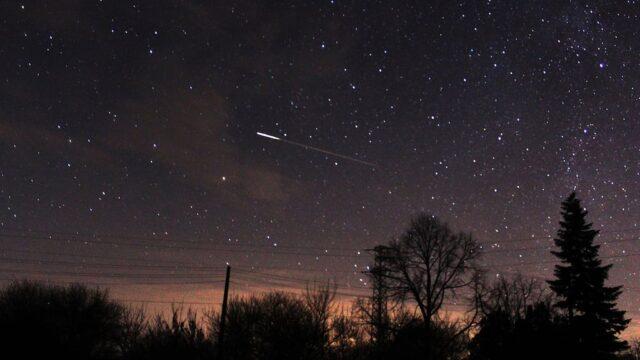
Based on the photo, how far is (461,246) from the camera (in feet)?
112

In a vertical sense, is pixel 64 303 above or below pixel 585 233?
below

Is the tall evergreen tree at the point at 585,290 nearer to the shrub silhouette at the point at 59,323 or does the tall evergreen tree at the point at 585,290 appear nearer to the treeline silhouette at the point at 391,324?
the treeline silhouette at the point at 391,324

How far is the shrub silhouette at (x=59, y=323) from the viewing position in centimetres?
3003

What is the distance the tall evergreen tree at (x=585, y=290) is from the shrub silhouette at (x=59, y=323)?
3066 centimetres

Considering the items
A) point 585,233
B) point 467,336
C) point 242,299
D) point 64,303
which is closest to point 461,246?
point 585,233

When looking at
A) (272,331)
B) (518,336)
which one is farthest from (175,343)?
(518,336)

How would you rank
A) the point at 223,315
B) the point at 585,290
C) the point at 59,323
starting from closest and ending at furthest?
the point at 223,315, the point at 585,290, the point at 59,323

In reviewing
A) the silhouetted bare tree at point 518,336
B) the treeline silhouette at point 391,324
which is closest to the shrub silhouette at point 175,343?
the treeline silhouette at point 391,324

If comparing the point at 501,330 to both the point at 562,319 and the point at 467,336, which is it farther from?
the point at 467,336

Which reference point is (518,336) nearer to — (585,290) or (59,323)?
(585,290)

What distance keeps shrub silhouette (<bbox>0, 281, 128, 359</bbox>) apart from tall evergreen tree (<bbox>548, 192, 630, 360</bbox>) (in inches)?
1207

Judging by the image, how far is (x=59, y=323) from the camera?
3600 cm

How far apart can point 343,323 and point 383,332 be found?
280 cm

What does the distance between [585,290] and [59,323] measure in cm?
3519
